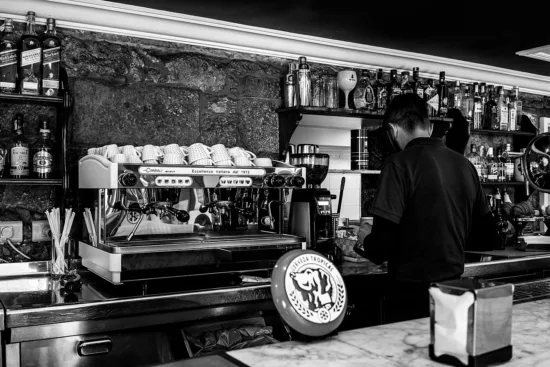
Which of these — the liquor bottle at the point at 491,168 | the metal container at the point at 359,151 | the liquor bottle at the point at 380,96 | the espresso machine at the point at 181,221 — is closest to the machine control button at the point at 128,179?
the espresso machine at the point at 181,221

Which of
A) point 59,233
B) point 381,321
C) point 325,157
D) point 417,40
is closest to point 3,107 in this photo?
point 59,233

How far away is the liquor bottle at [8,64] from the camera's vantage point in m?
2.74

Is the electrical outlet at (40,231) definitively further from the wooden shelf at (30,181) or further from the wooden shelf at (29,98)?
the wooden shelf at (29,98)

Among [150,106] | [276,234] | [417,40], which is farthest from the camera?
[417,40]

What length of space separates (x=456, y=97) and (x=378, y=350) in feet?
11.5

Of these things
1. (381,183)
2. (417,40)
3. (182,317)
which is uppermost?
(417,40)

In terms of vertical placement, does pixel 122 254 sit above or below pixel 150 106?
below

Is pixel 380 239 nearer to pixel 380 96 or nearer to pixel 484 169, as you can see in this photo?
pixel 380 96

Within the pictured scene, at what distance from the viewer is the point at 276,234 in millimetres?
3018

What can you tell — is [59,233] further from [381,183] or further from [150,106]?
[381,183]

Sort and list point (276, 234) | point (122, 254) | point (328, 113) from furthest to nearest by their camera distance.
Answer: point (328, 113) → point (276, 234) → point (122, 254)

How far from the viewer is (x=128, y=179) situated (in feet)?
7.97

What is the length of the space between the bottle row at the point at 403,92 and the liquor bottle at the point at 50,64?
1.47 meters

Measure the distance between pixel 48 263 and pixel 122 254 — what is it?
774 millimetres
